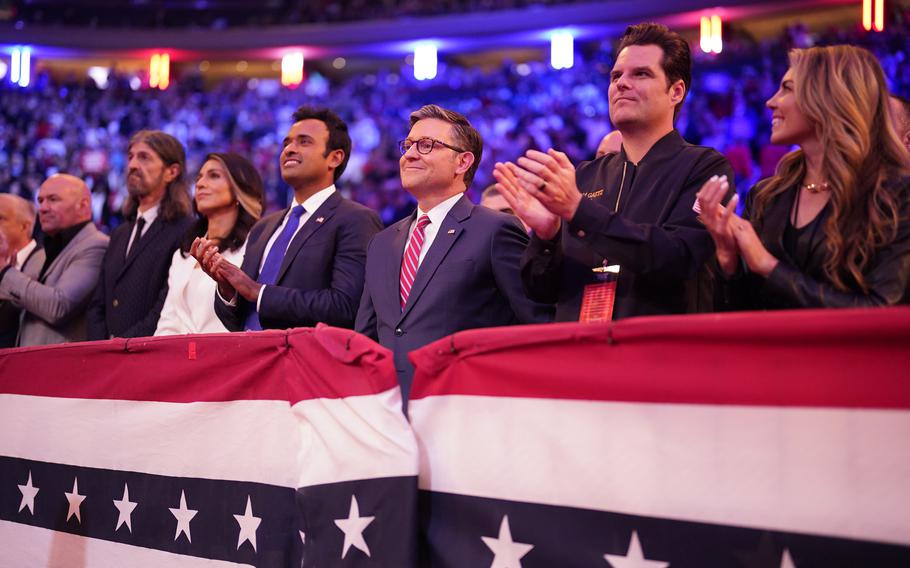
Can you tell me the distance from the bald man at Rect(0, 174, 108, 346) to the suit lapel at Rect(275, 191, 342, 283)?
1498mm

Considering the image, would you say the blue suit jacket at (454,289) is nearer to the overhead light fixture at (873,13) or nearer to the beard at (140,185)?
the beard at (140,185)

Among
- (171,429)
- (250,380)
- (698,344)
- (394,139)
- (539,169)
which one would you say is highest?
(394,139)

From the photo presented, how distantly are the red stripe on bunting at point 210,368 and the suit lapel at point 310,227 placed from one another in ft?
2.66

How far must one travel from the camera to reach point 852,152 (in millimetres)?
2078

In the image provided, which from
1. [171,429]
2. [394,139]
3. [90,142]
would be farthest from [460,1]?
[171,429]

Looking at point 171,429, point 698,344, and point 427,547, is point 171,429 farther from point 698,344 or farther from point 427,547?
point 698,344

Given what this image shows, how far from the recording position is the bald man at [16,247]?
14.9ft

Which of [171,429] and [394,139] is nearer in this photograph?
[171,429]

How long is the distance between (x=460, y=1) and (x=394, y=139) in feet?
21.7

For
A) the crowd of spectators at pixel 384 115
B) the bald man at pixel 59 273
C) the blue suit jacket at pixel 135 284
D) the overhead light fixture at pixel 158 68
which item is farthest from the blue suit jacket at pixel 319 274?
the overhead light fixture at pixel 158 68

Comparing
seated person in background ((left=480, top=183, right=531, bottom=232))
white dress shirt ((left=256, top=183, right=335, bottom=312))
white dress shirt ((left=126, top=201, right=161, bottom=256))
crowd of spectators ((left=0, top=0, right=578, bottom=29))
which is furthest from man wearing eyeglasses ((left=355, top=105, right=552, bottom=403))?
crowd of spectators ((left=0, top=0, right=578, bottom=29))

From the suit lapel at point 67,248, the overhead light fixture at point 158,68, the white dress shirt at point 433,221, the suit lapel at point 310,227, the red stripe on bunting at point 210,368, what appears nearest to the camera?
the red stripe on bunting at point 210,368

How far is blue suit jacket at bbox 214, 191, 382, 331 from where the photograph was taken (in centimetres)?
321

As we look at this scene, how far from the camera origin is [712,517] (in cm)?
157
